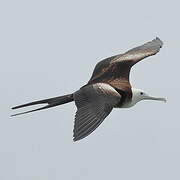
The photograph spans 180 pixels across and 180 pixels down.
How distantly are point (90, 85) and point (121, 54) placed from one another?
2200 millimetres

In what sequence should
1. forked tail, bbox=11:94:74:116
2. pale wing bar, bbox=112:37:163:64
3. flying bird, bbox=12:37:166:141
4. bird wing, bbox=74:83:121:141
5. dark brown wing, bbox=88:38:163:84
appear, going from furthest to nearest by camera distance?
pale wing bar, bbox=112:37:163:64 → dark brown wing, bbox=88:38:163:84 → forked tail, bbox=11:94:74:116 → flying bird, bbox=12:37:166:141 → bird wing, bbox=74:83:121:141

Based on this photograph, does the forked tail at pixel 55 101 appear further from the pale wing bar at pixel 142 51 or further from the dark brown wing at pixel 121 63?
the pale wing bar at pixel 142 51

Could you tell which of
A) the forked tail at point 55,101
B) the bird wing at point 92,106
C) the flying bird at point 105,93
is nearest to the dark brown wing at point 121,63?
the flying bird at point 105,93

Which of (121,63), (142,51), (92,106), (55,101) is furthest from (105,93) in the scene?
(142,51)

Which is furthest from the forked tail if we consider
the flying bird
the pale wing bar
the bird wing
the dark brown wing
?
the pale wing bar

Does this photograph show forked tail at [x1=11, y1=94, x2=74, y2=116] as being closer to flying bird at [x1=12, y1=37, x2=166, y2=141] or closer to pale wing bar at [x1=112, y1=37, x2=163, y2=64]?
flying bird at [x1=12, y1=37, x2=166, y2=141]

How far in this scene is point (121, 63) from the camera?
13.2 meters

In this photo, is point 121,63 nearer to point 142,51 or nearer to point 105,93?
point 142,51

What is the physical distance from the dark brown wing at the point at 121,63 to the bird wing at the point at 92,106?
1.06 meters

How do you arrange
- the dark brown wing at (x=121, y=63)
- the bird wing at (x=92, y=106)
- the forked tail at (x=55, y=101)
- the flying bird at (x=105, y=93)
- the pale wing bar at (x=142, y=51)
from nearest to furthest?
the bird wing at (x=92, y=106) → the flying bird at (x=105, y=93) → the forked tail at (x=55, y=101) → the dark brown wing at (x=121, y=63) → the pale wing bar at (x=142, y=51)

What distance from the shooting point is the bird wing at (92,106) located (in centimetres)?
1004

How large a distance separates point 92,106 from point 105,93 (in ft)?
1.73

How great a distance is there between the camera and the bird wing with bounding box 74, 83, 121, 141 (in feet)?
32.9

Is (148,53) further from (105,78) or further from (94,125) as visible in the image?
(94,125)
